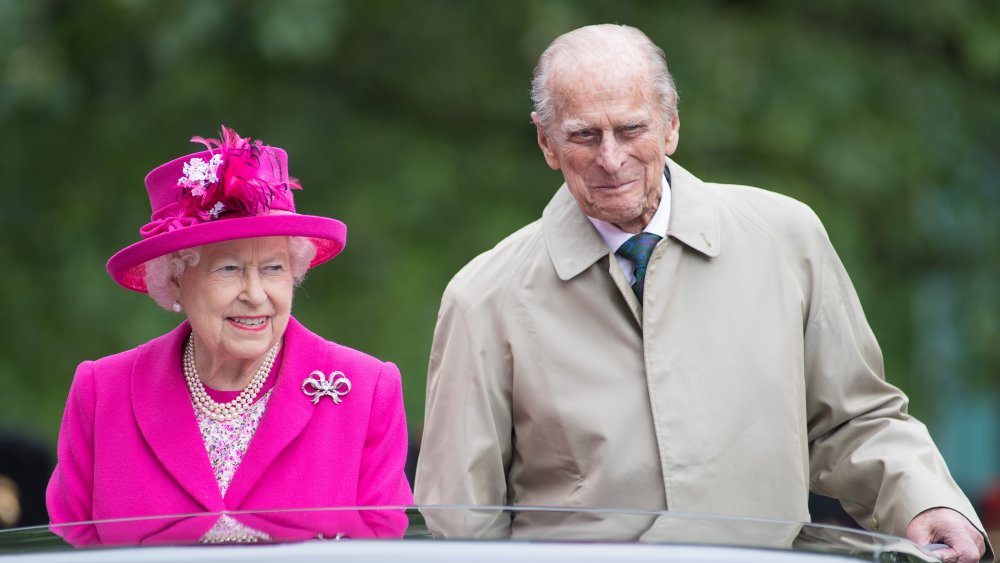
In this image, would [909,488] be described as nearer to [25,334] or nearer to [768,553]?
[768,553]

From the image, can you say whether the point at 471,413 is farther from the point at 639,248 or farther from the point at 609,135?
the point at 609,135

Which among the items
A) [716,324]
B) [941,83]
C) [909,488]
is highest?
[941,83]

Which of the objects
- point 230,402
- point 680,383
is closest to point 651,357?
point 680,383

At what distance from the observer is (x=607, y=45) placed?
3.71 metres

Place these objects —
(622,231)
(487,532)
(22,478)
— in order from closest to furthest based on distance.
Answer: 1. (487,532)
2. (622,231)
3. (22,478)

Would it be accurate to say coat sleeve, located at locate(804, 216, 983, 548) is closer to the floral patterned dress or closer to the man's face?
the man's face

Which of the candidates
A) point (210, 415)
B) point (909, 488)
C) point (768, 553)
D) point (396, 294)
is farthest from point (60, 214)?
point (768, 553)

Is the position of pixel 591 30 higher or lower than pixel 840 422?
higher

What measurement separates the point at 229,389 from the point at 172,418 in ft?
0.44

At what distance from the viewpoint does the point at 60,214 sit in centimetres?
887

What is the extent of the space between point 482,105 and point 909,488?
5.55 m

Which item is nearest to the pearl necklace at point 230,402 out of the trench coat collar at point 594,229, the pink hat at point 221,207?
the pink hat at point 221,207

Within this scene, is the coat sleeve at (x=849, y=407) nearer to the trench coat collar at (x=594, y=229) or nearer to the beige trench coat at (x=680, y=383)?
the beige trench coat at (x=680, y=383)

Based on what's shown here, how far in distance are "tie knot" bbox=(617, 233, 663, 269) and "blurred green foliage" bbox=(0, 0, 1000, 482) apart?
4.41 metres
